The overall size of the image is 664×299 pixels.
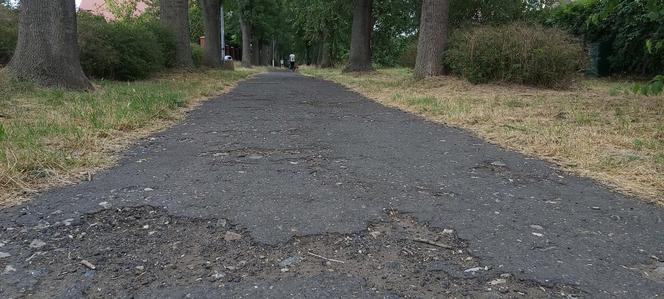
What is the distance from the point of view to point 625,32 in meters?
15.2

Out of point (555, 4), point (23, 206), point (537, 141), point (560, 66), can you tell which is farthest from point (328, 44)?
point (23, 206)

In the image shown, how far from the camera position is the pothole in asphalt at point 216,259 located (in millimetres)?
2152

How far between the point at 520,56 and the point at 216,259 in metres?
10.0

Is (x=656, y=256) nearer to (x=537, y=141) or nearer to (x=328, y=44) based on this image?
(x=537, y=141)

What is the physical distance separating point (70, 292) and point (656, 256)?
2673mm

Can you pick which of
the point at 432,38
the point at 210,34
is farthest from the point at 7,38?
the point at 210,34

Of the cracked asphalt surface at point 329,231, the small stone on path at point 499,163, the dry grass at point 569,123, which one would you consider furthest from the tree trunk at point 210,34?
the small stone on path at point 499,163

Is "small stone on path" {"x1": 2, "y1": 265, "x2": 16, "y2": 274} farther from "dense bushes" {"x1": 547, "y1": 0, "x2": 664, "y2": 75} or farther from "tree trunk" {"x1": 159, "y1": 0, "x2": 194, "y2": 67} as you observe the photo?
"tree trunk" {"x1": 159, "y1": 0, "x2": 194, "y2": 67}

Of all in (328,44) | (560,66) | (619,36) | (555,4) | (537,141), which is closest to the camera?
(537,141)

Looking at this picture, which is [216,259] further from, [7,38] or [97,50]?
[7,38]

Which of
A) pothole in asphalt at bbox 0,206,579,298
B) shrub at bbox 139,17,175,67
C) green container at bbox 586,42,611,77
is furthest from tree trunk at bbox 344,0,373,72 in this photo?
pothole in asphalt at bbox 0,206,579,298

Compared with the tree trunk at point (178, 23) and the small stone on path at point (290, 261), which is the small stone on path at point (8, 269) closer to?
the small stone on path at point (290, 261)

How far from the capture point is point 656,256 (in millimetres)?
2531

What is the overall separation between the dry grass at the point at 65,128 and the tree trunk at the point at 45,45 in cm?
39
